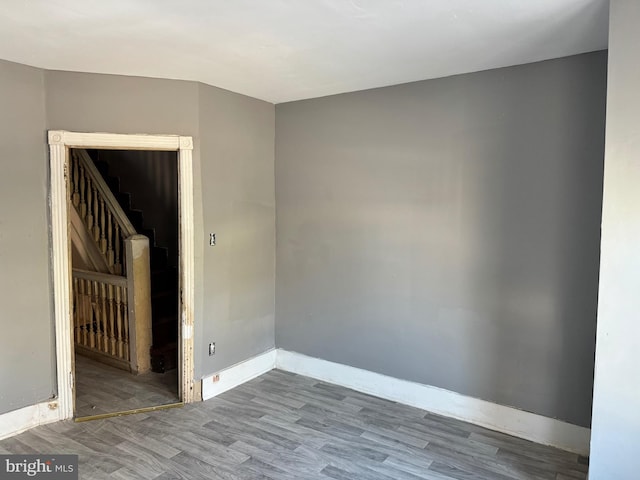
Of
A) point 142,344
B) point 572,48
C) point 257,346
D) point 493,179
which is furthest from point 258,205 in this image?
point 572,48

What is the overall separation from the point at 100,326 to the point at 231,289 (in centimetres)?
162

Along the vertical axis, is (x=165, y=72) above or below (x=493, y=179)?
above

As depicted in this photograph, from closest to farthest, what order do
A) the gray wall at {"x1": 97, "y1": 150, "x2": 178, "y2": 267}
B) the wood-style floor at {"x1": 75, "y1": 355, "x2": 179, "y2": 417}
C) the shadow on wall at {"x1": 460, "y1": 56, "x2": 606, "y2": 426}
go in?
1. the shadow on wall at {"x1": 460, "y1": 56, "x2": 606, "y2": 426}
2. the wood-style floor at {"x1": 75, "y1": 355, "x2": 179, "y2": 417}
3. the gray wall at {"x1": 97, "y1": 150, "x2": 178, "y2": 267}

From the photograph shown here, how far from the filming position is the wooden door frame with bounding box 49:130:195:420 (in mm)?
3141

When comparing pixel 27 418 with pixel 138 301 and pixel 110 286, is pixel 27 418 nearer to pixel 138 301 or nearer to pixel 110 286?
pixel 138 301

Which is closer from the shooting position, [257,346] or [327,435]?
[327,435]

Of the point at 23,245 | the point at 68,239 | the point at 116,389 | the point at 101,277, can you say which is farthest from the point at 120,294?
the point at 23,245

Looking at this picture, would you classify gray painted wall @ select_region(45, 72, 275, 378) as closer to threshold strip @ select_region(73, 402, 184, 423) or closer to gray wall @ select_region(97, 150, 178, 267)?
threshold strip @ select_region(73, 402, 184, 423)

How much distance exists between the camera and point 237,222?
154 inches

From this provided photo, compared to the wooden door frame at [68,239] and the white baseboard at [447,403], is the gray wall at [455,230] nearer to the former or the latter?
the white baseboard at [447,403]

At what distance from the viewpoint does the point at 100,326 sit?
4.52 metres

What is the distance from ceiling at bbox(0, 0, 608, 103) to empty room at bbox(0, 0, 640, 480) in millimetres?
19

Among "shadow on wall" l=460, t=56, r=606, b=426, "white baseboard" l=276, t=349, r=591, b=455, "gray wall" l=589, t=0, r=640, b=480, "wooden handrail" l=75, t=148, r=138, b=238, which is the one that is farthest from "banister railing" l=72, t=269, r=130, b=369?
"gray wall" l=589, t=0, r=640, b=480

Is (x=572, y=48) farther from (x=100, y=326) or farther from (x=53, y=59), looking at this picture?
(x=100, y=326)
